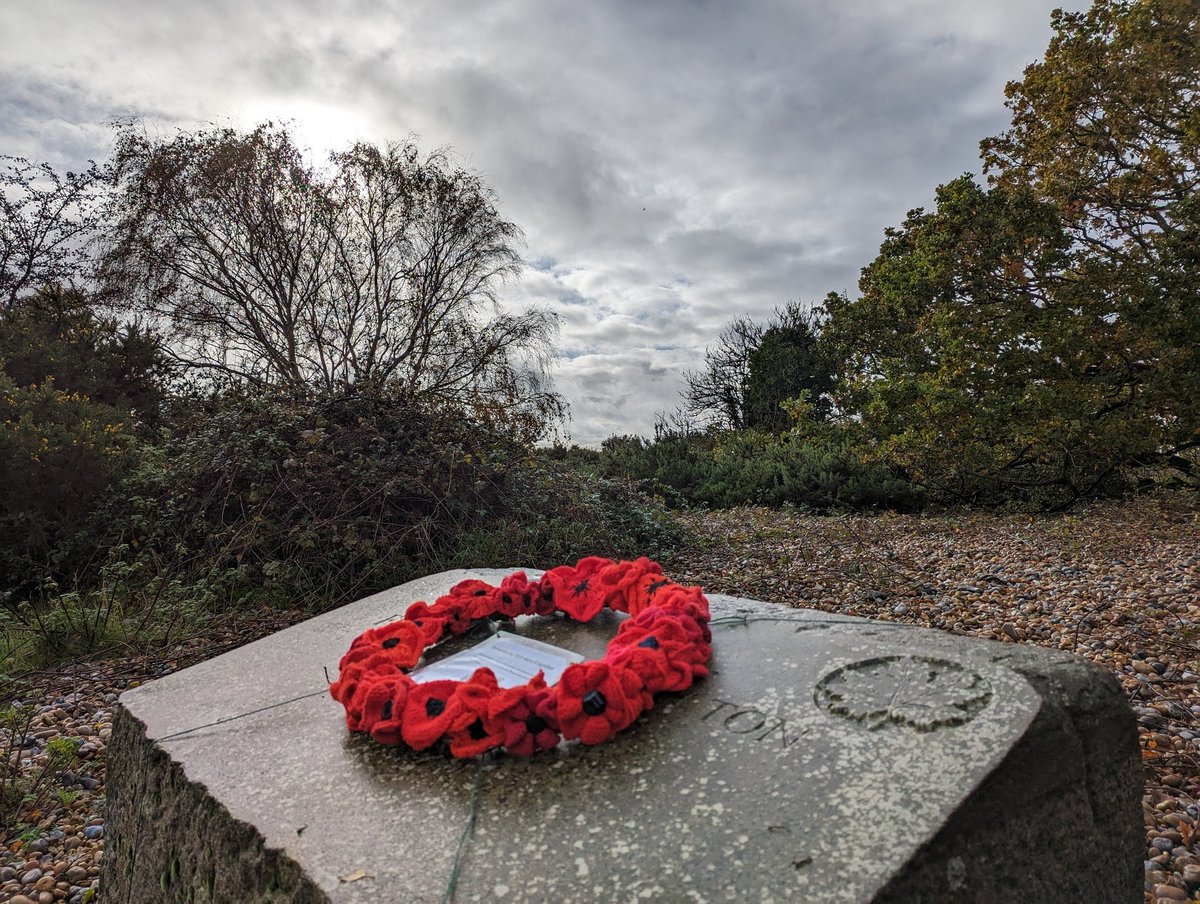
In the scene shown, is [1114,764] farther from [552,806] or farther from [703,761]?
[552,806]

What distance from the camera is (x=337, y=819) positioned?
131 centimetres

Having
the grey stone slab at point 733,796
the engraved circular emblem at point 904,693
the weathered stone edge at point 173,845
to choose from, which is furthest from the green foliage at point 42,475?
the engraved circular emblem at point 904,693

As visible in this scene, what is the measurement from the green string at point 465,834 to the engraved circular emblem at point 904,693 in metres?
0.71

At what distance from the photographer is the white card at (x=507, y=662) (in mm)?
1785

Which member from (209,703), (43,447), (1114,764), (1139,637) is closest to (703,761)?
(1114,764)

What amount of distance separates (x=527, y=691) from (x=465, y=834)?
31 cm

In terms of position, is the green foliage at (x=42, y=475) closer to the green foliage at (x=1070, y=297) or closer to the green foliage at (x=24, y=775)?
the green foliage at (x=24, y=775)

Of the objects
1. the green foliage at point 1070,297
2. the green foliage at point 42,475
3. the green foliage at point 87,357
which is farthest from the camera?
the green foliage at point 87,357

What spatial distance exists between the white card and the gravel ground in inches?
57.9

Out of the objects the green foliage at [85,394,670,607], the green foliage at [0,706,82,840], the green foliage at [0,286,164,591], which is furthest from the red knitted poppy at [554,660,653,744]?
the green foliage at [0,286,164,591]

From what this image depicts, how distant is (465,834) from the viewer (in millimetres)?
Result: 1204

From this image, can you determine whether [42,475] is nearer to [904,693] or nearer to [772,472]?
[904,693]

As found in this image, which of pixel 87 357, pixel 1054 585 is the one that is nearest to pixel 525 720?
pixel 1054 585

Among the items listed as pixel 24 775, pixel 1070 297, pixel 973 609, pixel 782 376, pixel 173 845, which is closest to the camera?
pixel 173 845
